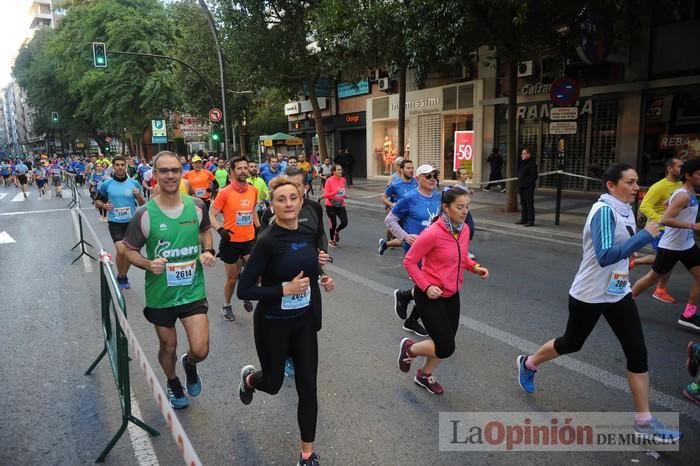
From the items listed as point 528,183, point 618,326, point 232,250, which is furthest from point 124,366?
point 528,183

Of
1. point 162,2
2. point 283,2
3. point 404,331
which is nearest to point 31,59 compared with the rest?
point 162,2

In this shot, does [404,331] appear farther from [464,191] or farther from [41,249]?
[41,249]

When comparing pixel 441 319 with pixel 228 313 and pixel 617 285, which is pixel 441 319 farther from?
pixel 228 313

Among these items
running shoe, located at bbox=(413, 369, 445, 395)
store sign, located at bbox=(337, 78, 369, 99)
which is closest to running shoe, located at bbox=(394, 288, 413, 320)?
running shoe, located at bbox=(413, 369, 445, 395)

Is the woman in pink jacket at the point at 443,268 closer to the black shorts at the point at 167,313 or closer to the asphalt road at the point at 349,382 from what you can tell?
the asphalt road at the point at 349,382

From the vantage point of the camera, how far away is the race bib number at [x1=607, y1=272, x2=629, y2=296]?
3299 mm

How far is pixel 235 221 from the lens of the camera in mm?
6020

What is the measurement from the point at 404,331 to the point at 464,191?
2.21m

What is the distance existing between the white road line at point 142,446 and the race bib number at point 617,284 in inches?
124

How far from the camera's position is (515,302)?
20.8 ft

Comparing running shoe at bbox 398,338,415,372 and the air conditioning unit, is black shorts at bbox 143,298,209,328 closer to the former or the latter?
running shoe at bbox 398,338,415,372

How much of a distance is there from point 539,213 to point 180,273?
1206 cm

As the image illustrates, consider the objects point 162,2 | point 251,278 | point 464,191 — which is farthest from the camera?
point 162,2

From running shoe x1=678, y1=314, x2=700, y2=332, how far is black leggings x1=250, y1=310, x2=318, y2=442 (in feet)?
14.4
